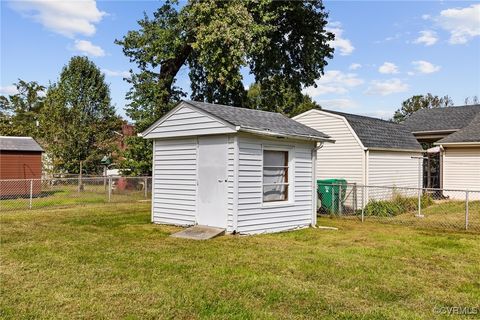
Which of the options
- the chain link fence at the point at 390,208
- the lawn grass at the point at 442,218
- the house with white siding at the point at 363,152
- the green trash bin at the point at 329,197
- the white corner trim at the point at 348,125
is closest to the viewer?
the lawn grass at the point at 442,218

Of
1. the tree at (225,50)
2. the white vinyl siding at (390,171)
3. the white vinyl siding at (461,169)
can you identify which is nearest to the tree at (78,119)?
the tree at (225,50)

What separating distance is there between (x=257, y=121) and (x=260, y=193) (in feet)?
6.22

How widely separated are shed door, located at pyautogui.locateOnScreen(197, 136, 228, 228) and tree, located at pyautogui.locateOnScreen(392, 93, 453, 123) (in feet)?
143

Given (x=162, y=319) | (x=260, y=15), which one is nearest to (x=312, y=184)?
(x=162, y=319)

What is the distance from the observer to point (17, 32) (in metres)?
14.1

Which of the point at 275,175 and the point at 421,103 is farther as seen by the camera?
the point at 421,103

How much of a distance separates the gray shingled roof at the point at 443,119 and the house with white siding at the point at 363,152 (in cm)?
608

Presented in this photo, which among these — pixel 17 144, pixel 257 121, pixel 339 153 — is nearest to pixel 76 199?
pixel 17 144

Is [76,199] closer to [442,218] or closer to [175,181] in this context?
[175,181]

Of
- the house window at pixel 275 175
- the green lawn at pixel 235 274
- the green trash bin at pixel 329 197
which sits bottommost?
the green lawn at pixel 235 274

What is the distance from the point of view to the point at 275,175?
10.1 meters

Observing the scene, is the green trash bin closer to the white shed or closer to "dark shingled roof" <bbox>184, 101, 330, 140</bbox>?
the white shed

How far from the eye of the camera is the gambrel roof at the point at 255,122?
9.20 m

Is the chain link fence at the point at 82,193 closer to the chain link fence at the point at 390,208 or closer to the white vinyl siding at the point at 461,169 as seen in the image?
the chain link fence at the point at 390,208
